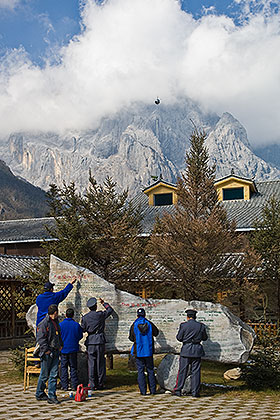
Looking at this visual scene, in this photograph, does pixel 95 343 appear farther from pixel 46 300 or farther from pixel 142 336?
pixel 46 300

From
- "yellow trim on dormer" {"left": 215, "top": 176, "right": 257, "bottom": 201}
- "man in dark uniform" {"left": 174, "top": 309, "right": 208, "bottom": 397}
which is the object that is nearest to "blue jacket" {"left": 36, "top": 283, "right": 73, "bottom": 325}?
"man in dark uniform" {"left": 174, "top": 309, "right": 208, "bottom": 397}

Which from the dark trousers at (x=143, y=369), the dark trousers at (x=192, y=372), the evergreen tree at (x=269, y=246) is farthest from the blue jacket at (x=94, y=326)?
the evergreen tree at (x=269, y=246)

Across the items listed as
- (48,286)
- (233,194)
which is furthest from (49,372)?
(233,194)

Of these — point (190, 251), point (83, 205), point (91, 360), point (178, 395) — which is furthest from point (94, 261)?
point (178, 395)

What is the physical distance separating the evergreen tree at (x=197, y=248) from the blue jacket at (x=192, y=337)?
154 inches

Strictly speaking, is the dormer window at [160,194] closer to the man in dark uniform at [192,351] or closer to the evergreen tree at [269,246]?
the evergreen tree at [269,246]

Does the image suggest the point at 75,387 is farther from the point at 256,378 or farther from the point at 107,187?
the point at 107,187

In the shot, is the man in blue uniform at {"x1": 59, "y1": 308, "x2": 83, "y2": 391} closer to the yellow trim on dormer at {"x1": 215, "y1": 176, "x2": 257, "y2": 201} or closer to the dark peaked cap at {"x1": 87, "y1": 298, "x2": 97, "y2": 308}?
the dark peaked cap at {"x1": 87, "y1": 298, "x2": 97, "y2": 308}

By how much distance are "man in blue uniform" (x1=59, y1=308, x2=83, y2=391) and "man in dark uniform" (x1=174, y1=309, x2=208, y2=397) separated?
6.39 ft

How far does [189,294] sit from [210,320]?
141 inches

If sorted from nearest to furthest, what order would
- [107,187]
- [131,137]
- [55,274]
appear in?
[55,274] → [107,187] → [131,137]

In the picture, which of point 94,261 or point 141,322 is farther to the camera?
point 94,261

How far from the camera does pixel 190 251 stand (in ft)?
43.8

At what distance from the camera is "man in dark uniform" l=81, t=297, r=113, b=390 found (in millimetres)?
9664
